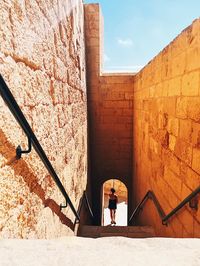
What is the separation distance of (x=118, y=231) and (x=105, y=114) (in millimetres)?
3894

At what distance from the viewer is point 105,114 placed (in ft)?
24.5

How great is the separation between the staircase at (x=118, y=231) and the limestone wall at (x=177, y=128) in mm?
208

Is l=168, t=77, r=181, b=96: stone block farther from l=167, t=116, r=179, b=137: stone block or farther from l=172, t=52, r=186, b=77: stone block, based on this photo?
l=167, t=116, r=179, b=137: stone block

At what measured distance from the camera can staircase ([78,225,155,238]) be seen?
13.2 feet

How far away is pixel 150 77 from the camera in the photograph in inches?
175

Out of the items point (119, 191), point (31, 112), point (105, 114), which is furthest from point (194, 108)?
point (119, 191)

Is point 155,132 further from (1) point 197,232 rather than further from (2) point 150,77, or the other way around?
(1) point 197,232

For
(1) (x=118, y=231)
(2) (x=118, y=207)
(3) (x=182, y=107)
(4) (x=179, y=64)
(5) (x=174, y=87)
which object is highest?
(4) (x=179, y=64)

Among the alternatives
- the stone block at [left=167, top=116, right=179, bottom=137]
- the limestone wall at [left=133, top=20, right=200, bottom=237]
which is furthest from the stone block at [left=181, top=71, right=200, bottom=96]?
the stone block at [left=167, top=116, right=179, bottom=137]

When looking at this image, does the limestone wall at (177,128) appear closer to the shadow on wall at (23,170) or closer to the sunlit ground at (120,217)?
the shadow on wall at (23,170)

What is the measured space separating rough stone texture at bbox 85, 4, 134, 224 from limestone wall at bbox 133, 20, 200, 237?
310cm

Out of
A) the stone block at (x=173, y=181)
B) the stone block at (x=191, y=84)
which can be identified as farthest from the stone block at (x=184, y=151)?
the stone block at (x=191, y=84)

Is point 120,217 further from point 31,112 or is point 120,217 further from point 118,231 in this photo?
point 31,112

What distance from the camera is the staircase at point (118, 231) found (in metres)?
4.03
